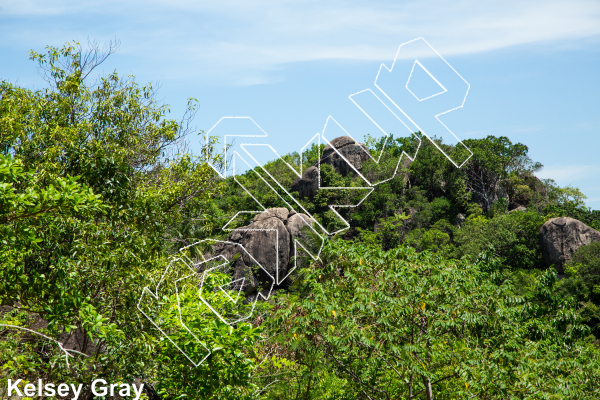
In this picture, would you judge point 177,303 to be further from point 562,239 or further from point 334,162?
point 334,162

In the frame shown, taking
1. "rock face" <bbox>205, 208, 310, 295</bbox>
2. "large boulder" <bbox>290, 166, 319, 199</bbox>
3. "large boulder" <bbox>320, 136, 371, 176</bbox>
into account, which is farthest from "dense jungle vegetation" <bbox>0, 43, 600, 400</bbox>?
"large boulder" <bbox>320, 136, 371, 176</bbox>

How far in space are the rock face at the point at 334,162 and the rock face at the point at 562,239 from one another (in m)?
12.9

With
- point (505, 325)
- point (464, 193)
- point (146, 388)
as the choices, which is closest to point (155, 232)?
point (146, 388)

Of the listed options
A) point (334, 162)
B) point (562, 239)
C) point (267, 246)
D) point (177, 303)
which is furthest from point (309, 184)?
point (177, 303)

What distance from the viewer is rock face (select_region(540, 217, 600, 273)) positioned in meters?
27.3

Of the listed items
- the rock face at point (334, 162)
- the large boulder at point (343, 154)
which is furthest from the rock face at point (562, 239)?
the large boulder at point (343, 154)

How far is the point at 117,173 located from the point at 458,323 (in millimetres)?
4416

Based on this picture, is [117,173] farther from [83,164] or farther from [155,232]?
[155,232]

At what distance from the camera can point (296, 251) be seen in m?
23.5

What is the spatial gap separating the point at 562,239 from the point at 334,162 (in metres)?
16.2

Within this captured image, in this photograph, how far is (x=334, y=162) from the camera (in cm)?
3709

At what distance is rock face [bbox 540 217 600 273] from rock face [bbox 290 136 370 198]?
12884 millimetres

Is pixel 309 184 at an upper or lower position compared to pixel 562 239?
upper

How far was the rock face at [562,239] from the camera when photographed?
2727 cm
